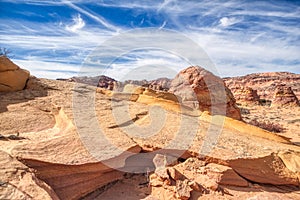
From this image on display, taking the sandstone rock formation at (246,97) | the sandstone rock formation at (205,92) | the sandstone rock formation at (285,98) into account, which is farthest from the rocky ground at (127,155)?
the sandstone rock formation at (285,98)

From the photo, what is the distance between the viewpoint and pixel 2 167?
3793mm

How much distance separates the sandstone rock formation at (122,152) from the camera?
4723 mm

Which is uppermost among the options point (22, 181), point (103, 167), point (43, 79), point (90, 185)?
point (43, 79)

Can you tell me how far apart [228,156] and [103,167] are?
2770 millimetres

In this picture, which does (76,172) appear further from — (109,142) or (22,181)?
(22,181)

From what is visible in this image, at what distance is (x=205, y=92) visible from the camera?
14477 millimetres

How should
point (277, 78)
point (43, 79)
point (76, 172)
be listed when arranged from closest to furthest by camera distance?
point (76, 172), point (43, 79), point (277, 78)

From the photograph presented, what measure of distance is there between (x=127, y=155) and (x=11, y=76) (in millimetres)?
4745

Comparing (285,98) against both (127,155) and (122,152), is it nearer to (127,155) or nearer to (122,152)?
(127,155)

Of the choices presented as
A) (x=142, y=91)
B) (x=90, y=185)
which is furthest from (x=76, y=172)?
(x=142, y=91)

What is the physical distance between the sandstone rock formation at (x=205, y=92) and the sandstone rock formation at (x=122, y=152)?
6474 millimetres

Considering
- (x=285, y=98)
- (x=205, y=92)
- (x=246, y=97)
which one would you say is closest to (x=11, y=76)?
(x=205, y=92)

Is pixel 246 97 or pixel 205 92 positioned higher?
pixel 205 92

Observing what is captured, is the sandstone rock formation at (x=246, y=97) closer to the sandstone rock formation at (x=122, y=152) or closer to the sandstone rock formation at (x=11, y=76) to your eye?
the sandstone rock formation at (x=122, y=152)
